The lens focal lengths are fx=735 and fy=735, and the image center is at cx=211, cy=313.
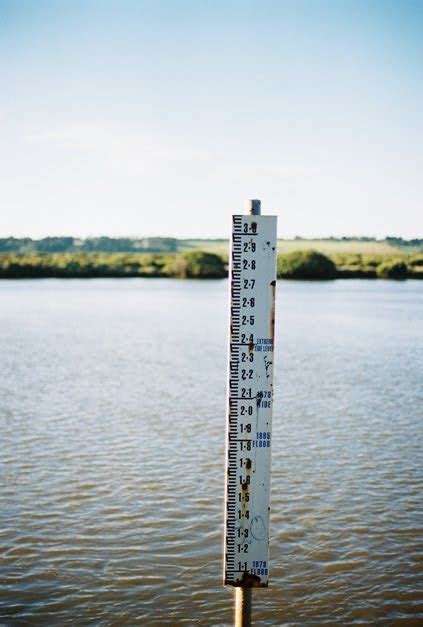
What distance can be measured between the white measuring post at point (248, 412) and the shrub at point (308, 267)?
68.9 m

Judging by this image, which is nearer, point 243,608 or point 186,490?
point 243,608

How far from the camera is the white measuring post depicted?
155 inches

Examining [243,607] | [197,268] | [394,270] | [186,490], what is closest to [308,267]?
[394,270]

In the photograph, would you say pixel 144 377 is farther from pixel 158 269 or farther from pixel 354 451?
pixel 158 269

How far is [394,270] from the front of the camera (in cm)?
7056

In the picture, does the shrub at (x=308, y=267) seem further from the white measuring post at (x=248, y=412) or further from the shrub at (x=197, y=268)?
the white measuring post at (x=248, y=412)

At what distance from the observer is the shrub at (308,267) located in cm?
7269

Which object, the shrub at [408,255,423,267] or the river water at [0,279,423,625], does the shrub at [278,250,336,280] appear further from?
the river water at [0,279,423,625]

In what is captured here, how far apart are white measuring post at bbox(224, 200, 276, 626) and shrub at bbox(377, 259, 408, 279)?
2700 inches

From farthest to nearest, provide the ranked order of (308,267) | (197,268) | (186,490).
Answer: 1. (197,268)
2. (308,267)
3. (186,490)

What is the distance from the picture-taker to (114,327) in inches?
1057

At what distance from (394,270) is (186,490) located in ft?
213

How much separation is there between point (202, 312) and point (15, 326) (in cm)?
1030

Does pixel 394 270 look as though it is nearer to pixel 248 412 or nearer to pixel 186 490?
pixel 186 490
